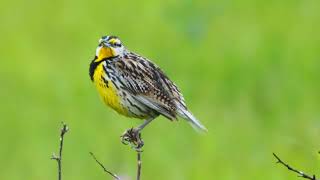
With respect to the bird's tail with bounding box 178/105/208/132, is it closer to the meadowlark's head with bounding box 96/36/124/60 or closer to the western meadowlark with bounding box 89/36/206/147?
the western meadowlark with bounding box 89/36/206/147

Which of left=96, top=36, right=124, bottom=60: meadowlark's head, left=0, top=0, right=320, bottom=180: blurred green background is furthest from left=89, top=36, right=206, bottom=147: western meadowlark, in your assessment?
left=0, top=0, right=320, bottom=180: blurred green background

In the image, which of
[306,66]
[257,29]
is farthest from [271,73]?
[257,29]

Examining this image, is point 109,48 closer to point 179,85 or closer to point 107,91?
point 107,91

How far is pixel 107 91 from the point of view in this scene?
6.05 metres

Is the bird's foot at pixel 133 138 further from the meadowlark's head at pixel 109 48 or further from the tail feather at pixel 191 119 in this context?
the meadowlark's head at pixel 109 48

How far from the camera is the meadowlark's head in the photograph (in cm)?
A: 615

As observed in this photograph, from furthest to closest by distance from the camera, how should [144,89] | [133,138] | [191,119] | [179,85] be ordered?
1. [179,85]
2. [144,89]
3. [191,119]
4. [133,138]

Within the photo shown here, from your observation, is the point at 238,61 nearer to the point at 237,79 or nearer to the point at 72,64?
the point at 237,79

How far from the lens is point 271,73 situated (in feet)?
30.1

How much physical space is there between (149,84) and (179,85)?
2.86 meters

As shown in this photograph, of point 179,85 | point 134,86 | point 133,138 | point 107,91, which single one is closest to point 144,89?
point 134,86

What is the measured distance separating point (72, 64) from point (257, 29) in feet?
4.36

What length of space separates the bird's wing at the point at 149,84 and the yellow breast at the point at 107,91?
0.07 m

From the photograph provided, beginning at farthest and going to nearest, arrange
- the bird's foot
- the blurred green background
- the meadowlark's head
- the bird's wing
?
1. the blurred green background
2. the meadowlark's head
3. the bird's wing
4. the bird's foot
